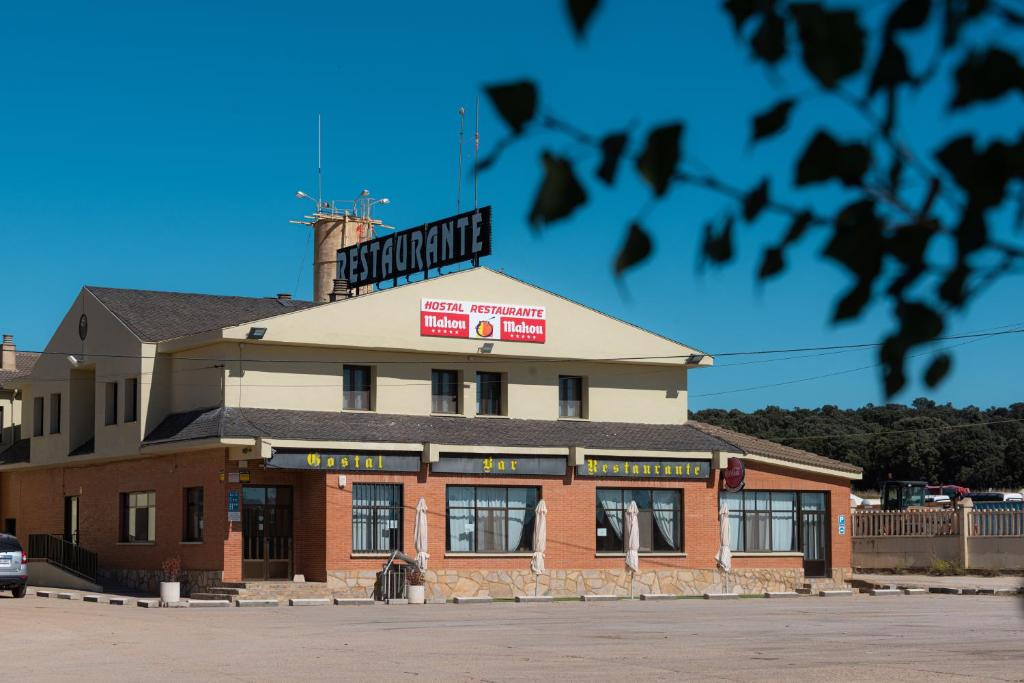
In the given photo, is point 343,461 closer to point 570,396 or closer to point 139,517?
point 139,517

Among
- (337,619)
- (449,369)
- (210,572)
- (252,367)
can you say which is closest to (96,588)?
(210,572)

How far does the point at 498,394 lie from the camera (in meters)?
41.0

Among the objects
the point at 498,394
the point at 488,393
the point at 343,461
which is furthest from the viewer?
the point at 498,394

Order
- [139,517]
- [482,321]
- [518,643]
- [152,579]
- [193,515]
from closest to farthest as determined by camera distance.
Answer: [518,643] < [193,515] < [152,579] < [482,321] < [139,517]

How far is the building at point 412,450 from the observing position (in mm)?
36594

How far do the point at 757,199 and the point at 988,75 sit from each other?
1.98ft

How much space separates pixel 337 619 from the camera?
27.5 meters

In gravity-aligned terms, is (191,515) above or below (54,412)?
below

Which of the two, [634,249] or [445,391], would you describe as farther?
[445,391]

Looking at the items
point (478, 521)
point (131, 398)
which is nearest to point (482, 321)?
point (478, 521)

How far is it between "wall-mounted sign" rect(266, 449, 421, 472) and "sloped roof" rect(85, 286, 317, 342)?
588 cm

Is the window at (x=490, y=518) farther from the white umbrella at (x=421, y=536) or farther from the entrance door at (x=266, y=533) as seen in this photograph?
the entrance door at (x=266, y=533)

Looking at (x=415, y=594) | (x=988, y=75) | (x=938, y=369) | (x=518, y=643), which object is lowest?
(x=415, y=594)

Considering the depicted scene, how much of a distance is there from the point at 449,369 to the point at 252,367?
5.65m
